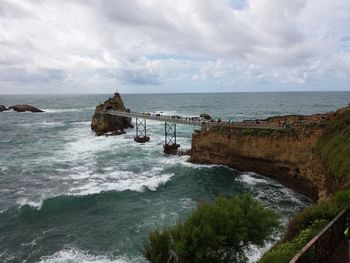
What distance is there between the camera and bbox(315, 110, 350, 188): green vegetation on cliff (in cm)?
2919

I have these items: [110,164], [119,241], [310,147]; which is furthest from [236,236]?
[110,164]

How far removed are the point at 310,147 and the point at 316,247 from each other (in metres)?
31.3

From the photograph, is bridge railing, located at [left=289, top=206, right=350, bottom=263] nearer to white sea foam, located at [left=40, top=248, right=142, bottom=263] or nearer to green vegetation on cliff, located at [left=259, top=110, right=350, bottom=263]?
green vegetation on cliff, located at [left=259, top=110, right=350, bottom=263]

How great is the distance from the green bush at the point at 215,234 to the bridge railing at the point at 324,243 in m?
5.54

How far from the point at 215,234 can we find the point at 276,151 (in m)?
28.2

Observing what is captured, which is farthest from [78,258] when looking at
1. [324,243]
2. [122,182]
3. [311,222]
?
[122,182]

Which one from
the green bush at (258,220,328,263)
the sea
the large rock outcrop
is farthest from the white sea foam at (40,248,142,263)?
the large rock outcrop

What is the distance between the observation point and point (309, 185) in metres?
38.0

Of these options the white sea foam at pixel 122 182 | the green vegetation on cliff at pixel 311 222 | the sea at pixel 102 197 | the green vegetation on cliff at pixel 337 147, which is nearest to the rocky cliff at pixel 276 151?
the green vegetation on cliff at pixel 337 147

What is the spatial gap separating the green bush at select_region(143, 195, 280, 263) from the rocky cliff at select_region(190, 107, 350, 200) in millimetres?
16385

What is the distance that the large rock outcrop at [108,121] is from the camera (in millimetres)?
81000

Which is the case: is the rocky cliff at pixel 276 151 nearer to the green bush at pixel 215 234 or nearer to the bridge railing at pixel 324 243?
the green bush at pixel 215 234

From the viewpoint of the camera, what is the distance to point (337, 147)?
3359 cm

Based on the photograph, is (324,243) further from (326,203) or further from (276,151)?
(276,151)
